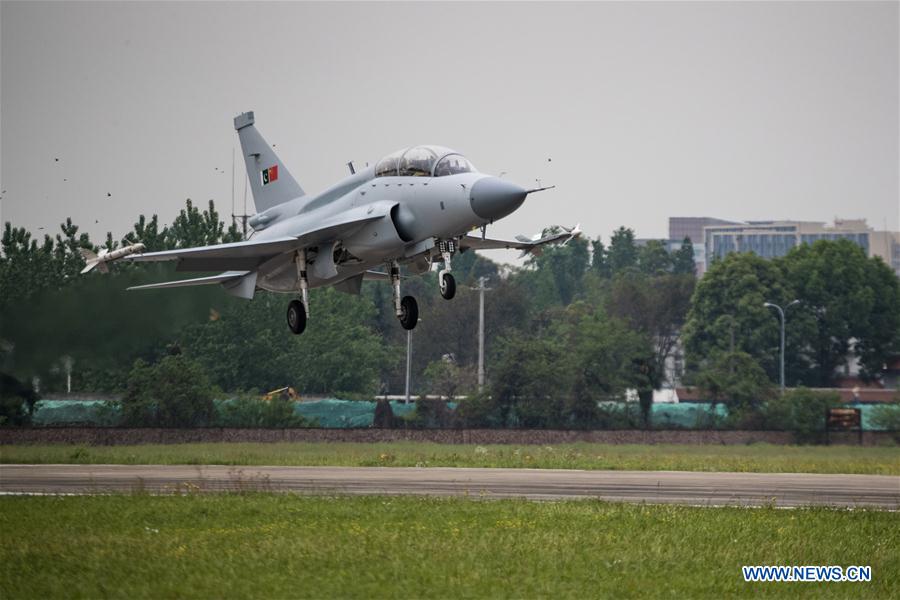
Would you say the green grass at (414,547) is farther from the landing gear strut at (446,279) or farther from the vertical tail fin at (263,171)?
the vertical tail fin at (263,171)

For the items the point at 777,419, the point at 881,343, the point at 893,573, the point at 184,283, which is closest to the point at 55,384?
the point at 184,283

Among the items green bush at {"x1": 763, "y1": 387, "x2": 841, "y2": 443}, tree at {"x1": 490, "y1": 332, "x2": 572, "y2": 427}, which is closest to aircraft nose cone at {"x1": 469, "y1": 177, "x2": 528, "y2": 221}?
tree at {"x1": 490, "y1": 332, "x2": 572, "y2": 427}

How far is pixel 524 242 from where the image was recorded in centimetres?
3105

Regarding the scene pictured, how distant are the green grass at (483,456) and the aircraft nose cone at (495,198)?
1126 cm

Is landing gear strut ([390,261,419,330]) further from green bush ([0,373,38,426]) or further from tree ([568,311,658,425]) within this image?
tree ([568,311,658,425])

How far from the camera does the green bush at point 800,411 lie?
2469 inches

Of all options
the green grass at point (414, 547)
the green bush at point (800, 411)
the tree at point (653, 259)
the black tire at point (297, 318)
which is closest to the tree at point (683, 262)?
the tree at point (653, 259)

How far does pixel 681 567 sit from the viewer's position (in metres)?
17.8

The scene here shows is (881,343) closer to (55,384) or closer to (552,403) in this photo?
(552,403)

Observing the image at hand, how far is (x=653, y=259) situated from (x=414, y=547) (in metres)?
139

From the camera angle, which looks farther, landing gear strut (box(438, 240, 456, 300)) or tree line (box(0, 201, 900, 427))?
tree line (box(0, 201, 900, 427))

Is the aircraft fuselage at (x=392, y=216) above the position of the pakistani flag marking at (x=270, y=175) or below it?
below

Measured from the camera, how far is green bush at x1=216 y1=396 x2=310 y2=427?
5903 cm

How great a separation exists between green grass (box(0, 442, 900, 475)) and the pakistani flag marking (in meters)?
8.60
